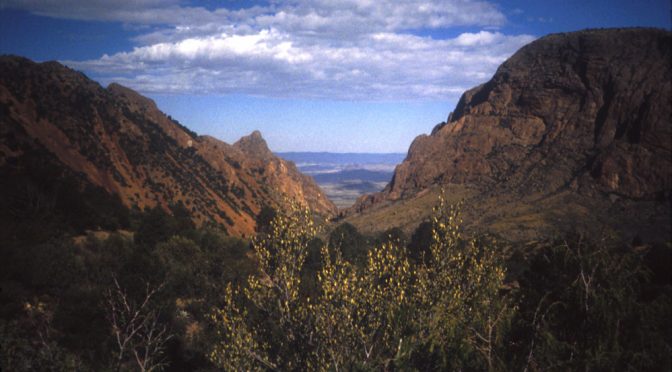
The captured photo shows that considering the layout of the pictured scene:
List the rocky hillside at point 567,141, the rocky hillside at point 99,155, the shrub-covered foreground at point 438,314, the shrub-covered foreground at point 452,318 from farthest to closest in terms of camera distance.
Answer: the rocky hillside at point 567,141
the rocky hillside at point 99,155
the shrub-covered foreground at point 438,314
the shrub-covered foreground at point 452,318

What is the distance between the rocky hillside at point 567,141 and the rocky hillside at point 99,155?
143 ft

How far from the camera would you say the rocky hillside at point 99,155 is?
54250 mm

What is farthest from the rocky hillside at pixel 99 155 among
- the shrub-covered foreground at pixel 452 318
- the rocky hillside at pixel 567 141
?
the rocky hillside at pixel 567 141

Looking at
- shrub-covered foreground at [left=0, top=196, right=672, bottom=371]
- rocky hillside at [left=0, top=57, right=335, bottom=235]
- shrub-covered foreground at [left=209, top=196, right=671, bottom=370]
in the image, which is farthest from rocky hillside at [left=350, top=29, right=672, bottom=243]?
shrub-covered foreground at [left=209, top=196, right=671, bottom=370]

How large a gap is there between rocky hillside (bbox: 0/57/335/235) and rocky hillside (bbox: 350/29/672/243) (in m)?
43.5

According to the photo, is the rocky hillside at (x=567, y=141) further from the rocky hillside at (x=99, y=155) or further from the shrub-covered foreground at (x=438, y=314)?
the shrub-covered foreground at (x=438, y=314)

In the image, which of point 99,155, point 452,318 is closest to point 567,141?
point 99,155

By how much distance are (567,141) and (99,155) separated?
105 meters

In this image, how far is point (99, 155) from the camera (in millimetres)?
71312

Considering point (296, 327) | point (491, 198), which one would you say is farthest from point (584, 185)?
point (296, 327)

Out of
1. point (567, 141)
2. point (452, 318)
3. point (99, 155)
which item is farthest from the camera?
point (567, 141)

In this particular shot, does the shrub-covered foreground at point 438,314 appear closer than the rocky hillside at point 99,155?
Yes

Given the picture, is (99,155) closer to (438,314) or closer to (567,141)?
(438,314)

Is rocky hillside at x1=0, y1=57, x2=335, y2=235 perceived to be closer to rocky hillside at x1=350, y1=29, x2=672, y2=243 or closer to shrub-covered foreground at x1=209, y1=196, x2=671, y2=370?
shrub-covered foreground at x1=209, y1=196, x2=671, y2=370
